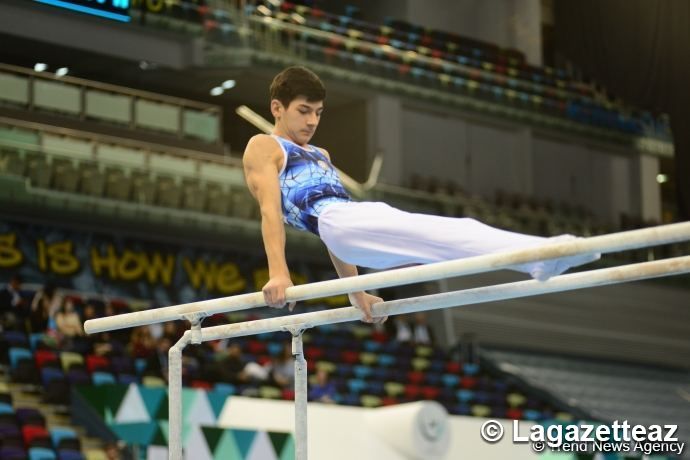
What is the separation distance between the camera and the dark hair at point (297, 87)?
483 cm

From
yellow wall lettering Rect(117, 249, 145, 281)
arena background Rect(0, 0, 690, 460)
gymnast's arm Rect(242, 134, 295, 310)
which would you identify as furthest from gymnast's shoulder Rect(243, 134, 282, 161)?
yellow wall lettering Rect(117, 249, 145, 281)

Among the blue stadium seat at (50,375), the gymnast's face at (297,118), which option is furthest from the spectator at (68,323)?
the gymnast's face at (297,118)

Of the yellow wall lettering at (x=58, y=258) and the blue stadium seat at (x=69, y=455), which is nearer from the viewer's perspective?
the blue stadium seat at (x=69, y=455)

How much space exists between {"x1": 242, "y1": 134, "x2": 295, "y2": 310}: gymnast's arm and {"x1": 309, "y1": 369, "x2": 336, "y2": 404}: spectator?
26.5 ft

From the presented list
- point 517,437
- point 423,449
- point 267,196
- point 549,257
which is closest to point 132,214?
point 517,437

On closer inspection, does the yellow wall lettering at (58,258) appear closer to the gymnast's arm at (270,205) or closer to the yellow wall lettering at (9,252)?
the yellow wall lettering at (9,252)

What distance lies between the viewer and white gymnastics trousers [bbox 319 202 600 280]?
4.20 m

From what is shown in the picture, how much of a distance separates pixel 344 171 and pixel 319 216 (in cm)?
1441

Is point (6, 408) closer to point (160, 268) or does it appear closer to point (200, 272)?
point (160, 268)

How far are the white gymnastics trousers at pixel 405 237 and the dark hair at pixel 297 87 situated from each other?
461mm

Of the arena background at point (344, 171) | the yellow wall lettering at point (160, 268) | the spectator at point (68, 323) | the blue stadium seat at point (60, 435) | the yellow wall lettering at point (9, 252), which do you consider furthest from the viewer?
the yellow wall lettering at point (160, 268)

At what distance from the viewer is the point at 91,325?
17.3 feet

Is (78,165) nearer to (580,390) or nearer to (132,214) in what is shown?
(132,214)

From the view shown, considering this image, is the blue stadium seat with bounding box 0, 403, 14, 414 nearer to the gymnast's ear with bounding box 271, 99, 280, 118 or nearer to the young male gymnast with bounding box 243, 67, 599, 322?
the young male gymnast with bounding box 243, 67, 599, 322
